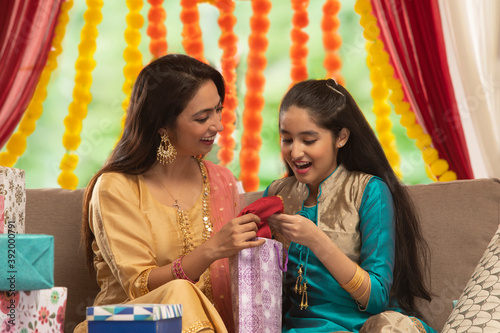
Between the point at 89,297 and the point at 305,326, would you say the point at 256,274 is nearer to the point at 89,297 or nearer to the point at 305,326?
the point at 305,326

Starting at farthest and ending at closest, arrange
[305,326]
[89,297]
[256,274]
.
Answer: [89,297] < [305,326] < [256,274]

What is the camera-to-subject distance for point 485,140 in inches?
127

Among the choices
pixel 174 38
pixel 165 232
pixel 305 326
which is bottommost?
pixel 305 326

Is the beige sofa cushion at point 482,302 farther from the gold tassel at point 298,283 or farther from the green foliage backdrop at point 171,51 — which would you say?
the green foliage backdrop at point 171,51

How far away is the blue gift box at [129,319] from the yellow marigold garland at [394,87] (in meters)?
2.48

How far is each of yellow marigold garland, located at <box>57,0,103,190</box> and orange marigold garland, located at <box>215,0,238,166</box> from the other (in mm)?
844

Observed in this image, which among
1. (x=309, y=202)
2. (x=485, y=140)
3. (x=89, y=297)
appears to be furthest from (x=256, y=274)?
(x=485, y=140)

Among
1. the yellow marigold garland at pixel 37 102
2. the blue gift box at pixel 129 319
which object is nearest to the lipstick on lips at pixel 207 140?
the blue gift box at pixel 129 319

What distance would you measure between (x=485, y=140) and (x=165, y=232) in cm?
204

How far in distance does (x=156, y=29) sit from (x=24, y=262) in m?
2.65

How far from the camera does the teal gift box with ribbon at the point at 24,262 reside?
1.43 metres

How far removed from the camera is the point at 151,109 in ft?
6.98


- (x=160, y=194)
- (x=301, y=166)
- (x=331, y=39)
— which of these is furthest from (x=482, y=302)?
(x=331, y=39)

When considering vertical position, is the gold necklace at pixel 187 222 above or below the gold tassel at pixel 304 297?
above
